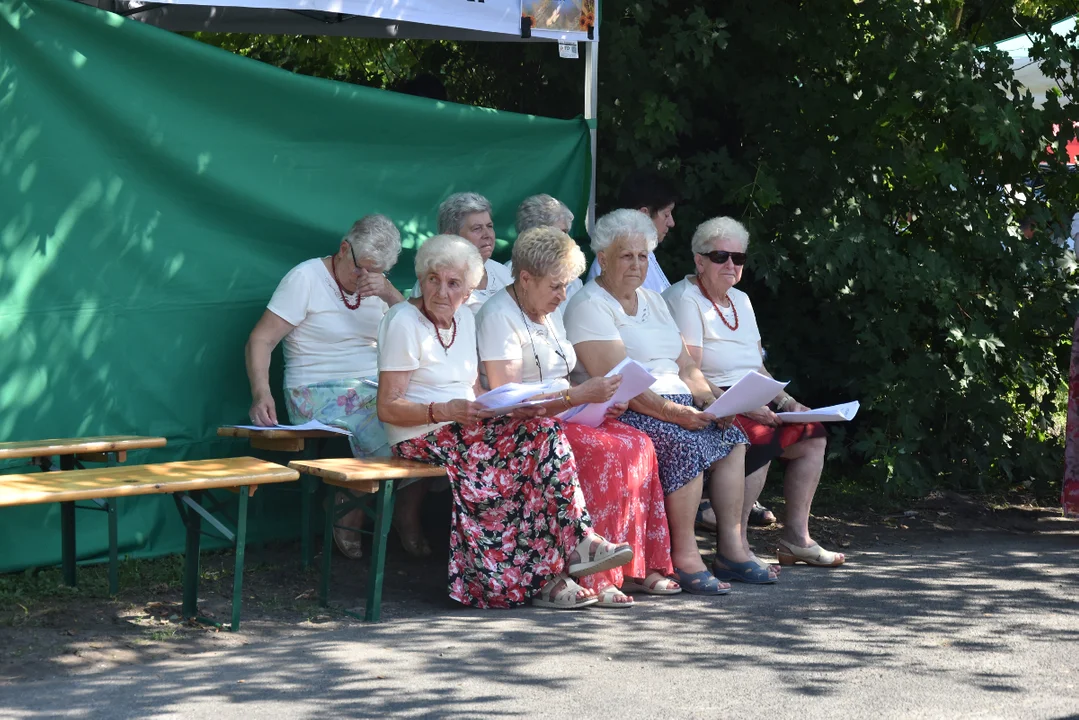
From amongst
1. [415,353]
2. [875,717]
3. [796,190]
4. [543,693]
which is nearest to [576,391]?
[415,353]

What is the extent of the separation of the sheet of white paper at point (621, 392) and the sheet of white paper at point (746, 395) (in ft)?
1.05

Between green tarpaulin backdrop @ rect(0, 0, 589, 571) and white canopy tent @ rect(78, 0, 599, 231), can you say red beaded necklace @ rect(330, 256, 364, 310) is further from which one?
white canopy tent @ rect(78, 0, 599, 231)

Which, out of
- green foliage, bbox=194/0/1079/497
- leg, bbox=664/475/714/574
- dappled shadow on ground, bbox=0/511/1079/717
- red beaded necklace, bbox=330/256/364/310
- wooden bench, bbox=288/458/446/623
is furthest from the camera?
green foliage, bbox=194/0/1079/497

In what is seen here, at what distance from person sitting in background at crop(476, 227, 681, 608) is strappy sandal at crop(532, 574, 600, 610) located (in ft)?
0.23

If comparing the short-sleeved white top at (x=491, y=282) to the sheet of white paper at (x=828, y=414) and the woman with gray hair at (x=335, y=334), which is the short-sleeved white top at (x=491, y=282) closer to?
the woman with gray hair at (x=335, y=334)

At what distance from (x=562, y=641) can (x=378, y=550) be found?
28.8 inches

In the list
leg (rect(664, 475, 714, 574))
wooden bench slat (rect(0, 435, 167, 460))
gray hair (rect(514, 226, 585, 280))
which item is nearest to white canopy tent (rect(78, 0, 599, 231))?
gray hair (rect(514, 226, 585, 280))

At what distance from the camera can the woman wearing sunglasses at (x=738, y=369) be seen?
19.8 feet

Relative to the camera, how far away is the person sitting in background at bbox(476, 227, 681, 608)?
17.6 ft

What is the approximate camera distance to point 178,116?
5.62 metres

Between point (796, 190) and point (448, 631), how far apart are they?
3.69 metres

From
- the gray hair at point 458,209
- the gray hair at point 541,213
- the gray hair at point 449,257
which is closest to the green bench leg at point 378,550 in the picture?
the gray hair at point 449,257

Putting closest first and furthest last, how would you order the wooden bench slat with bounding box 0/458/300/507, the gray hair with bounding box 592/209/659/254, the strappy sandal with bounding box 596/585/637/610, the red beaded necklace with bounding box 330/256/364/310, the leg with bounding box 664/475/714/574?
the wooden bench slat with bounding box 0/458/300/507
the strappy sandal with bounding box 596/585/637/610
the leg with bounding box 664/475/714/574
the gray hair with bounding box 592/209/659/254
the red beaded necklace with bounding box 330/256/364/310

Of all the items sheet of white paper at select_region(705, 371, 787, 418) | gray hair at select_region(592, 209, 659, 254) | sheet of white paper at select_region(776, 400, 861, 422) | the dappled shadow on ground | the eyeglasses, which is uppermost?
gray hair at select_region(592, 209, 659, 254)
